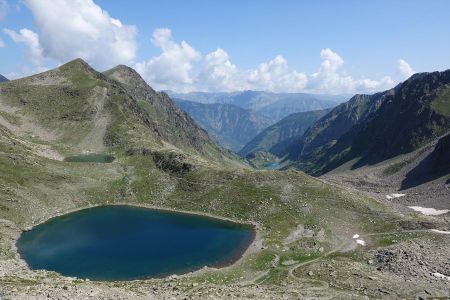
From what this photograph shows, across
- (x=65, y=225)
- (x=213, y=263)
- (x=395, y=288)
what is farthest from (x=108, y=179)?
(x=395, y=288)

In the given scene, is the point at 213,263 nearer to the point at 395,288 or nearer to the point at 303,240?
the point at 303,240

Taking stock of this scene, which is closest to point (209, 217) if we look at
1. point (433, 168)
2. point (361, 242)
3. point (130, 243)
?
point (130, 243)

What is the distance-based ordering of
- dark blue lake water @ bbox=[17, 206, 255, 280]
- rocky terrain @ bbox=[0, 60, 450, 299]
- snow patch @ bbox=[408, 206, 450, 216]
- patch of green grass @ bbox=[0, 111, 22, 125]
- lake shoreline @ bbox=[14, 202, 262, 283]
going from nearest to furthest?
rocky terrain @ bbox=[0, 60, 450, 299] → lake shoreline @ bbox=[14, 202, 262, 283] → dark blue lake water @ bbox=[17, 206, 255, 280] → snow patch @ bbox=[408, 206, 450, 216] → patch of green grass @ bbox=[0, 111, 22, 125]

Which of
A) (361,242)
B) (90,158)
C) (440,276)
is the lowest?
(440,276)

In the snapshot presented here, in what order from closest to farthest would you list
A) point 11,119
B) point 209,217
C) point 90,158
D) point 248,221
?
point 248,221 < point 209,217 < point 90,158 < point 11,119

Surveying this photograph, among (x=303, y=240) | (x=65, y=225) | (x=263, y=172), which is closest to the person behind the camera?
(x=303, y=240)

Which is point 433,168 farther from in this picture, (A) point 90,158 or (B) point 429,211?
(A) point 90,158

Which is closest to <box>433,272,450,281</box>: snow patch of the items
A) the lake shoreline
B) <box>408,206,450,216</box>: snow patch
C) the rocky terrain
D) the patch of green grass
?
the rocky terrain

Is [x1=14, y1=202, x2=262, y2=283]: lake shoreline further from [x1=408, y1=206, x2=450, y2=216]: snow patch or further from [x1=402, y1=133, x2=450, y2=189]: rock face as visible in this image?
[x1=402, y1=133, x2=450, y2=189]: rock face
